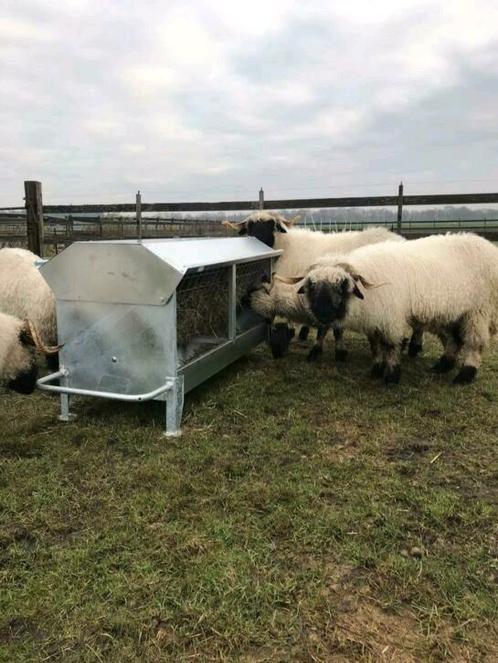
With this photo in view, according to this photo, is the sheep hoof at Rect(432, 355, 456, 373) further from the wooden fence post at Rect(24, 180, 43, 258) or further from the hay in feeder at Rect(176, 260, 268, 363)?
the wooden fence post at Rect(24, 180, 43, 258)

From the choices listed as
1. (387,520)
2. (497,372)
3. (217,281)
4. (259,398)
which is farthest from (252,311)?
(387,520)

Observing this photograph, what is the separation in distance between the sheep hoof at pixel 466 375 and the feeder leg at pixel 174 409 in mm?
3350

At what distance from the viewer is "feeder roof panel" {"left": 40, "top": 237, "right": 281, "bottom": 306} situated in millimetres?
4387

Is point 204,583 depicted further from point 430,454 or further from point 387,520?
point 430,454

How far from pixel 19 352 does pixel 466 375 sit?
483 centimetres

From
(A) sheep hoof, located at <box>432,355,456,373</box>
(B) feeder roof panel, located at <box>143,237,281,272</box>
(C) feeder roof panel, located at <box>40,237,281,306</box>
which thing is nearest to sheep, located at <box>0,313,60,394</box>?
(C) feeder roof panel, located at <box>40,237,281,306</box>

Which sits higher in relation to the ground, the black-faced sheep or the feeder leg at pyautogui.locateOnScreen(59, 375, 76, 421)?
the black-faced sheep

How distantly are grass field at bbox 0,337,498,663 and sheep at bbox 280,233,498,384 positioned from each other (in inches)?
41.1

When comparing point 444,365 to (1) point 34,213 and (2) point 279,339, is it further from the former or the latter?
(1) point 34,213

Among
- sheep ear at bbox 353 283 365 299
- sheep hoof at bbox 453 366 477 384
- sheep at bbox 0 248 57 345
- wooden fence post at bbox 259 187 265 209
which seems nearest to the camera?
sheep ear at bbox 353 283 365 299

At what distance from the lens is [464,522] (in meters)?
3.26

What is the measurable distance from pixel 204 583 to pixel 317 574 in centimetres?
60

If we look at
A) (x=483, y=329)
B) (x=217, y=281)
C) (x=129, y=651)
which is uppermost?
(x=217, y=281)

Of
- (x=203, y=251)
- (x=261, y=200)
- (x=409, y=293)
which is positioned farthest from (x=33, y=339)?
(x=261, y=200)
